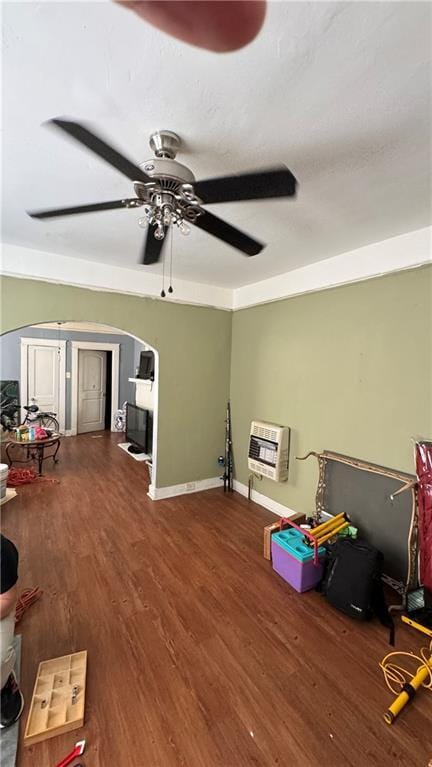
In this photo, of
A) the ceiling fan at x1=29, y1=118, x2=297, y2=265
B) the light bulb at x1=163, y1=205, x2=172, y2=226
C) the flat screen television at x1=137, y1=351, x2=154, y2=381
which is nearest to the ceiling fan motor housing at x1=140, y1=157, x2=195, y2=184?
the ceiling fan at x1=29, y1=118, x2=297, y2=265

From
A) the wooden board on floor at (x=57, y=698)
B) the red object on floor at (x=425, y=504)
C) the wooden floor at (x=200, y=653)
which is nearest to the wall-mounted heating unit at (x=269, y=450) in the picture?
the wooden floor at (x=200, y=653)

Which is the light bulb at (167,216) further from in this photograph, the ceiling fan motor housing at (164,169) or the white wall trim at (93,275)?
the white wall trim at (93,275)

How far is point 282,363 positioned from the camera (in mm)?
3428

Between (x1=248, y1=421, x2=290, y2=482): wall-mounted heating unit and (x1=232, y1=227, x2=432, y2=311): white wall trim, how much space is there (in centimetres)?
147

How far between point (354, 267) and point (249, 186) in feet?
5.39

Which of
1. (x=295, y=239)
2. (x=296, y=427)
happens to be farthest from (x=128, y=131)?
(x=296, y=427)

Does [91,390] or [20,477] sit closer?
[20,477]

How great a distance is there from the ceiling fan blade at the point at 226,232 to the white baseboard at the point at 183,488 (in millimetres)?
2986

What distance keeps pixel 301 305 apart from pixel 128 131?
2.24 meters

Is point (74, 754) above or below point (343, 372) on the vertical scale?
below

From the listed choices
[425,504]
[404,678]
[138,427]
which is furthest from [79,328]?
[404,678]

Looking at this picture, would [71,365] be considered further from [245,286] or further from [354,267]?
[354,267]

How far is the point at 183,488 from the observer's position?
13.1 feet

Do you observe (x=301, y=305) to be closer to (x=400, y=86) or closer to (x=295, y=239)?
(x=295, y=239)
